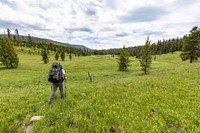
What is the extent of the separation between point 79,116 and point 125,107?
2.61 m

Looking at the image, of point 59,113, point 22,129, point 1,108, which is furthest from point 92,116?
point 1,108

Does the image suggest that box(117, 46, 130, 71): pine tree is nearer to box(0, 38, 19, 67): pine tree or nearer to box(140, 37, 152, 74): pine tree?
box(140, 37, 152, 74): pine tree

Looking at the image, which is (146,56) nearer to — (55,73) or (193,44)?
(193,44)

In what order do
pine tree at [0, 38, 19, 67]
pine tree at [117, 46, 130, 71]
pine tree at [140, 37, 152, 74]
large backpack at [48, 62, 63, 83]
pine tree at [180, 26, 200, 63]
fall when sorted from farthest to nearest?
pine tree at [117, 46, 130, 71], pine tree at [0, 38, 19, 67], pine tree at [180, 26, 200, 63], pine tree at [140, 37, 152, 74], large backpack at [48, 62, 63, 83]

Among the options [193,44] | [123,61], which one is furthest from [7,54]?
[193,44]

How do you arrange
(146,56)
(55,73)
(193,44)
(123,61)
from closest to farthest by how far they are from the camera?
(55,73) → (146,56) → (193,44) → (123,61)

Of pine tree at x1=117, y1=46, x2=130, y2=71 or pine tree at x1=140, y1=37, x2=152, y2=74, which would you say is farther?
pine tree at x1=117, y1=46, x2=130, y2=71

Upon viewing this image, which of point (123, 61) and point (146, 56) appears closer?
point (146, 56)

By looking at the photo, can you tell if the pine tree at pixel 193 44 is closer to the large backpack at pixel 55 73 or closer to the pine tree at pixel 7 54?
the large backpack at pixel 55 73

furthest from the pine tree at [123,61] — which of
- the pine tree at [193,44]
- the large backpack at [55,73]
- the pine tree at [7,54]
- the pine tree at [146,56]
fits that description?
the pine tree at [7,54]

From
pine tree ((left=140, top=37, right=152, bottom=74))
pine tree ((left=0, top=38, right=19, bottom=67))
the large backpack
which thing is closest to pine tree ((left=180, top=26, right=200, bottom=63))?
pine tree ((left=140, top=37, right=152, bottom=74))

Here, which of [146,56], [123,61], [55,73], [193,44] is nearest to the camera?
[55,73]

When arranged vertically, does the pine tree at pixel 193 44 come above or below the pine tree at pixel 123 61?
above

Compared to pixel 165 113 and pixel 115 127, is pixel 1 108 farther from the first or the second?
pixel 165 113
